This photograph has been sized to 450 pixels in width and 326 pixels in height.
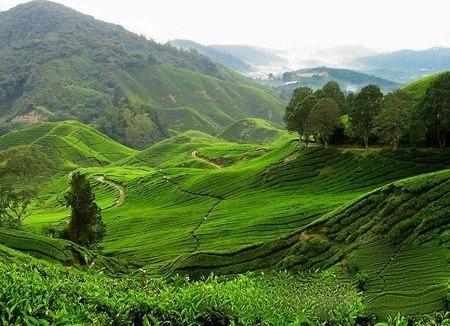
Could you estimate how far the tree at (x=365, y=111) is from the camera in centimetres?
9038

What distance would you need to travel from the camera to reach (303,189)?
9369 centimetres

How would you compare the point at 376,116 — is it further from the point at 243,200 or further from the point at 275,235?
the point at 243,200

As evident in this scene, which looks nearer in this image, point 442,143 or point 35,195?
point 442,143

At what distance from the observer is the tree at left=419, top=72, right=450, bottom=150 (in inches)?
3056

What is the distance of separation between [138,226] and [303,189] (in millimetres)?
36217

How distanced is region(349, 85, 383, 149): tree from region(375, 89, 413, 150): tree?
233cm

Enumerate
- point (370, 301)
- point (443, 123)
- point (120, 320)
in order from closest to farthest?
1. point (120, 320)
2. point (370, 301)
3. point (443, 123)

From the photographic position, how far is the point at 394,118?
8331 centimetres

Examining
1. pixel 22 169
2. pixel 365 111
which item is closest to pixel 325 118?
pixel 365 111

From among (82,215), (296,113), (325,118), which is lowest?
(82,215)

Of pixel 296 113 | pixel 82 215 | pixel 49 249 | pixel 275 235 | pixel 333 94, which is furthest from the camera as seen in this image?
pixel 333 94

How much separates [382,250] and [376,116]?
41497 millimetres

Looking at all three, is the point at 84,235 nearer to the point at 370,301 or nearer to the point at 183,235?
the point at 183,235

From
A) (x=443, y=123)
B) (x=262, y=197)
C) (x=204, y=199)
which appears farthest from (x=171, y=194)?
(x=443, y=123)
